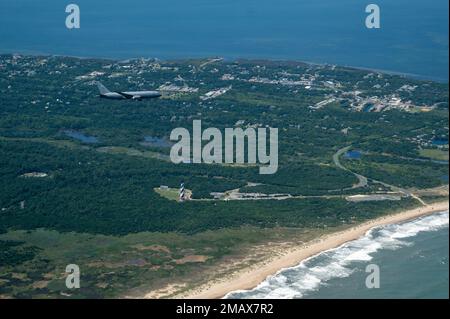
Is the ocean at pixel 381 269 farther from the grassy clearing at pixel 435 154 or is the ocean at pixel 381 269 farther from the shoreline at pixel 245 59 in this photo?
the shoreline at pixel 245 59

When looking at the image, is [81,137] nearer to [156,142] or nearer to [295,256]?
[156,142]

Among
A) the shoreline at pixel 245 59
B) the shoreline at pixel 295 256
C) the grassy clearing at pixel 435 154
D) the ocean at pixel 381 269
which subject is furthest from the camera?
the shoreline at pixel 245 59

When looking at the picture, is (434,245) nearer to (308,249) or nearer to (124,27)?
(308,249)

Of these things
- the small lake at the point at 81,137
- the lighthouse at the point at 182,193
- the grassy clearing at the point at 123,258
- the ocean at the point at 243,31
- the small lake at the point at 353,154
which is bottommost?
the grassy clearing at the point at 123,258

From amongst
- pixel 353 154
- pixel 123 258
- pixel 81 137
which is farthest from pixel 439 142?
pixel 123 258

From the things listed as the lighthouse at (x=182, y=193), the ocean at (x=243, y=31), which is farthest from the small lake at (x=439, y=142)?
the ocean at (x=243, y=31)
